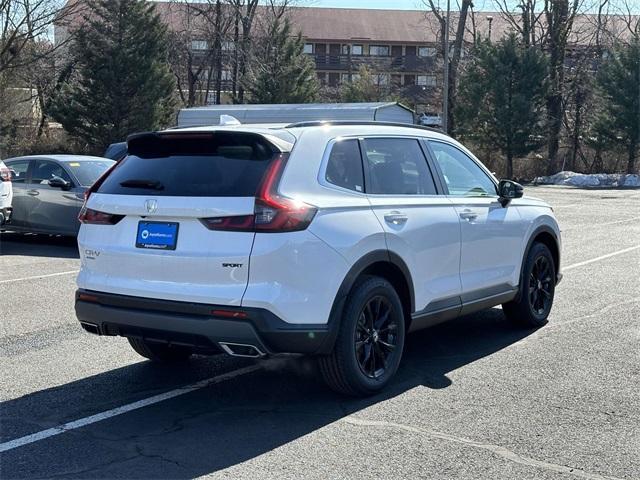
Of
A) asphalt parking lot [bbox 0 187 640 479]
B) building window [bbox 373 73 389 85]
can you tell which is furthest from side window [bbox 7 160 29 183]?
building window [bbox 373 73 389 85]

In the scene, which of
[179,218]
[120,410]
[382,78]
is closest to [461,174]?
[179,218]

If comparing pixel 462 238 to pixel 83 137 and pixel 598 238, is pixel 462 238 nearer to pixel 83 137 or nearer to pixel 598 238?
pixel 598 238

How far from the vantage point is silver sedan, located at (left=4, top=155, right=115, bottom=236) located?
13.4 m

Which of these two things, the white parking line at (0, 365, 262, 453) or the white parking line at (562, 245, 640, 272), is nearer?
the white parking line at (0, 365, 262, 453)

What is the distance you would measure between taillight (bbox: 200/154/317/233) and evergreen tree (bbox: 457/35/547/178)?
115ft

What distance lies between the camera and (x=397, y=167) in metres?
6.07

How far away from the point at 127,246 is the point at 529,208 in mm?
3899

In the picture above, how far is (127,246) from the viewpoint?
522 cm

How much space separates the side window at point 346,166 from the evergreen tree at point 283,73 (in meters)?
35.3

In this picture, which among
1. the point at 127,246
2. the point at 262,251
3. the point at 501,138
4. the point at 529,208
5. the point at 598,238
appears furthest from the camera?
the point at 501,138

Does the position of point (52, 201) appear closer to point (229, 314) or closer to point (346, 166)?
point (346, 166)

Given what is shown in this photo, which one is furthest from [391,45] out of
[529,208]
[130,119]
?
[529,208]

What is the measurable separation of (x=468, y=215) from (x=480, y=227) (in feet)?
0.68

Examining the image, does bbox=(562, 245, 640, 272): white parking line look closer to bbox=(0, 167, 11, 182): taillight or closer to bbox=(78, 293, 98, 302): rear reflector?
bbox=(78, 293, 98, 302): rear reflector
